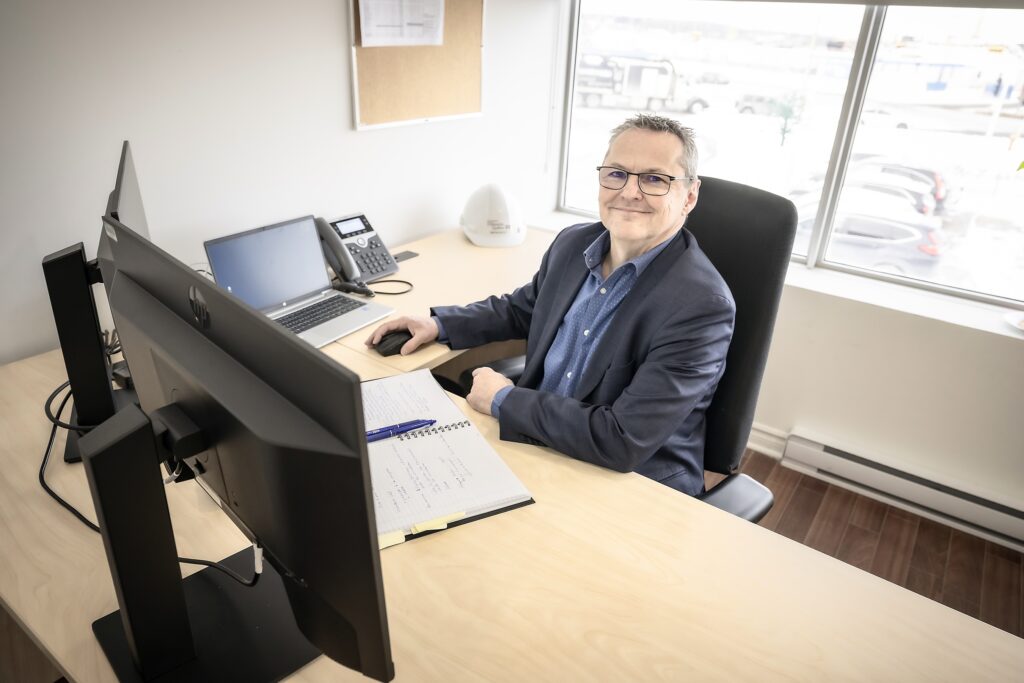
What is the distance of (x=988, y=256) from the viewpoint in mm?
2293

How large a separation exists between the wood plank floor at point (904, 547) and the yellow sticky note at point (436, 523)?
1336 mm

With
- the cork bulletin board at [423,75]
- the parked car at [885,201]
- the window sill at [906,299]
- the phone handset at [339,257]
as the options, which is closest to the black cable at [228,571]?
the phone handset at [339,257]

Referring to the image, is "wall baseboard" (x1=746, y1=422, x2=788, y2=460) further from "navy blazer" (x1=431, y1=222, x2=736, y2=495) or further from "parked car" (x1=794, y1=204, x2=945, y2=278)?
"navy blazer" (x1=431, y1=222, x2=736, y2=495)

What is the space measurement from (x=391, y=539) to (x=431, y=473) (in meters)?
0.16

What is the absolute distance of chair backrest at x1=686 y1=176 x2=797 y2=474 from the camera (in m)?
1.33

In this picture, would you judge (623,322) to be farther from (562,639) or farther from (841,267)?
(841,267)

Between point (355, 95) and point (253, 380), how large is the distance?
1.73 meters

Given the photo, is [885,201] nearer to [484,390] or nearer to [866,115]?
[866,115]

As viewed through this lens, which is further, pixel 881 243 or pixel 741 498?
pixel 881 243

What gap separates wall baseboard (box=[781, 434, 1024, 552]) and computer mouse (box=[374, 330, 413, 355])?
1.70 metres

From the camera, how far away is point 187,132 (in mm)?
1716

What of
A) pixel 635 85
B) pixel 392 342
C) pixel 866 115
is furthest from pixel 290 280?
pixel 866 115

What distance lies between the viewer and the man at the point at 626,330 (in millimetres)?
1232

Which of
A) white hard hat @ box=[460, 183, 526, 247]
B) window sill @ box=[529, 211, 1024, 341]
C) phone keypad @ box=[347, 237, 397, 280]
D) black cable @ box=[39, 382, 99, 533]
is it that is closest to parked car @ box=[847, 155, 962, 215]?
window sill @ box=[529, 211, 1024, 341]
